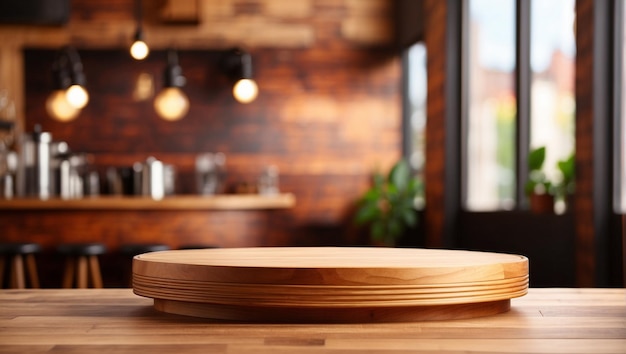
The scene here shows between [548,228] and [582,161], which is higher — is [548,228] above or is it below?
below

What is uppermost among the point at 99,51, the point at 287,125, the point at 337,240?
the point at 99,51

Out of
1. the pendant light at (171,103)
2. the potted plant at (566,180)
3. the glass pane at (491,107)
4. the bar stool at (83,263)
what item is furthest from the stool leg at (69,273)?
the potted plant at (566,180)

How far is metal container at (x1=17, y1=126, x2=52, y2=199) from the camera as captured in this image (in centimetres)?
640

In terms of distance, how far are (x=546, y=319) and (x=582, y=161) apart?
241cm

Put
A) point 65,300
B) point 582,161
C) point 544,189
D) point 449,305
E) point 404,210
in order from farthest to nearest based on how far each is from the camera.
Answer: point 404,210 → point 544,189 → point 582,161 → point 65,300 → point 449,305

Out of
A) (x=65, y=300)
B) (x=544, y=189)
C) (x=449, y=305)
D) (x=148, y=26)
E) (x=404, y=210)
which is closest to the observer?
(x=449, y=305)

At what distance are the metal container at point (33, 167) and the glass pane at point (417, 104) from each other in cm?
301

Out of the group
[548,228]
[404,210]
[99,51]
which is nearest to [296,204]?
[404,210]

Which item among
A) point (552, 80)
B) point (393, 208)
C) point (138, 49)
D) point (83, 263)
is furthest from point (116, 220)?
point (552, 80)

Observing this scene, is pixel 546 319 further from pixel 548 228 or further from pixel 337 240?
pixel 337 240

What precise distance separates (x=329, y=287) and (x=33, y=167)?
5054 mm

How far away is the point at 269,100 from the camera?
7469mm

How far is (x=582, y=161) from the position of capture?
167 inches

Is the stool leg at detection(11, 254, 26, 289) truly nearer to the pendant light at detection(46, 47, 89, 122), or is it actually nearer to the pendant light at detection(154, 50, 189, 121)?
the pendant light at detection(46, 47, 89, 122)
